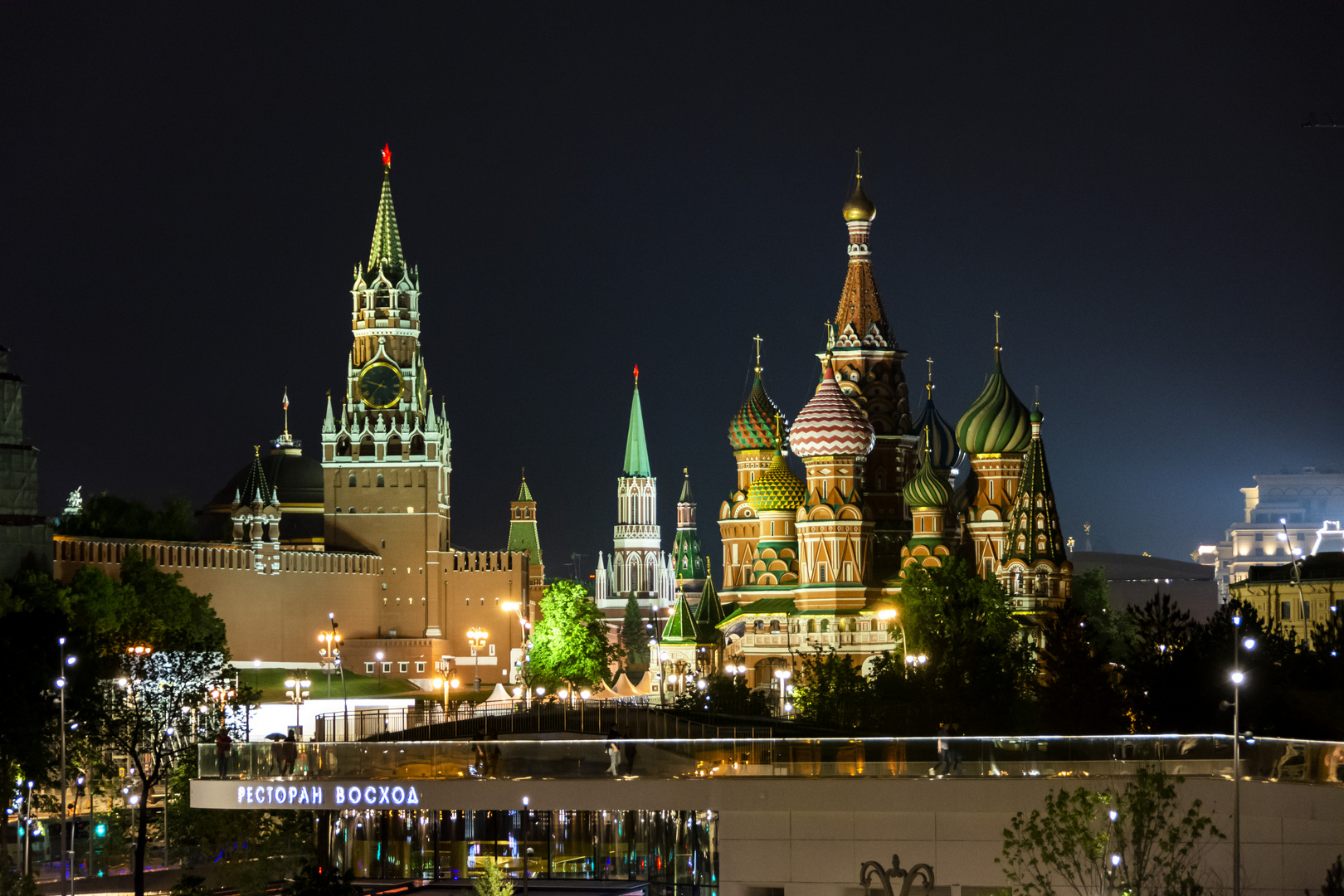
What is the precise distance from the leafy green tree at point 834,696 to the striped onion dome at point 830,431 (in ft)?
49.0

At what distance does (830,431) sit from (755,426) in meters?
13.5

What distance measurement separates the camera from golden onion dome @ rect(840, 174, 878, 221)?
3895 inches

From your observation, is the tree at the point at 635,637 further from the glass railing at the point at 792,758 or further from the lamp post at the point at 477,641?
the glass railing at the point at 792,758

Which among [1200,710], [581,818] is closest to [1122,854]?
[581,818]

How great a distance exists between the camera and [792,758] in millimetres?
37781

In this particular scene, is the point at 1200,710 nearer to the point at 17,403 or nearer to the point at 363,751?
the point at 363,751

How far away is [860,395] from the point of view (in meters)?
96.6

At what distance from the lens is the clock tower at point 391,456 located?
12438cm

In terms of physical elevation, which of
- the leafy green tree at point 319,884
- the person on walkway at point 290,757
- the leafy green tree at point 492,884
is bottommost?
the leafy green tree at point 319,884

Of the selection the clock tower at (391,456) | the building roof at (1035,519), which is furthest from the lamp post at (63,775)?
the clock tower at (391,456)

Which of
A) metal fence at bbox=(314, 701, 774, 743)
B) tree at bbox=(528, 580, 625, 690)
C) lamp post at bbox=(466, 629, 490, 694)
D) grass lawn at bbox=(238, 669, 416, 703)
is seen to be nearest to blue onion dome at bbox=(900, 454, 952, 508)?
tree at bbox=(528, 580, 625, 690)

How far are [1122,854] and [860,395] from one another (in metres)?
63.4

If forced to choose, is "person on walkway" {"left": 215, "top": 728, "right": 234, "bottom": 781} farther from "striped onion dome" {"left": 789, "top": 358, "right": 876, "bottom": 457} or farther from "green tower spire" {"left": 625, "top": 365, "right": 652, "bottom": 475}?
"green tower spire" {"left": 625, "top": 365, "right": 652, "bottom": 475}

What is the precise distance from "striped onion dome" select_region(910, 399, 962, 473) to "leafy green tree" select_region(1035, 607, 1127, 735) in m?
40.9
